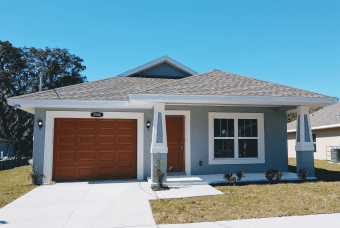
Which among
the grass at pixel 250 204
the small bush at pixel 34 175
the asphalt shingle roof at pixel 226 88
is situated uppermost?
the asphalt shingle roof at pixel 226 88

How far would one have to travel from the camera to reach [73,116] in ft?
28.7

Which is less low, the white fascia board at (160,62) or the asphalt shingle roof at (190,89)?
the white fascia board at (160,62)

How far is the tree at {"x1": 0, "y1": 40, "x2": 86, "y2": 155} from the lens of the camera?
2800 cm

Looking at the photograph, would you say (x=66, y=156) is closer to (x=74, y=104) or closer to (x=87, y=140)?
(x=87, y=140)

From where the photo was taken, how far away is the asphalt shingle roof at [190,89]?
767cm

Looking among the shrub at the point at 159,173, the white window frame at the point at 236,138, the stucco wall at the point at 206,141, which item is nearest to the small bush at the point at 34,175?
the stucco wall at the point at 206,141

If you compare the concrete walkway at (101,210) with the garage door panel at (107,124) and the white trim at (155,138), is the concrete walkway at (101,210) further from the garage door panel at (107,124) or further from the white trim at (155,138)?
the garage door panel at (107,124)

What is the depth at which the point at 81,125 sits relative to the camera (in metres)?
8.91

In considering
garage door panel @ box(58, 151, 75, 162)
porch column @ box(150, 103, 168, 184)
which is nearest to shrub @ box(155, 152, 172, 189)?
porch column @ box(150, 103, 168, 184)

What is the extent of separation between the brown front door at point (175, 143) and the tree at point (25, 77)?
23003 mm

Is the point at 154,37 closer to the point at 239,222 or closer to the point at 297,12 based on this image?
the point at 297,12

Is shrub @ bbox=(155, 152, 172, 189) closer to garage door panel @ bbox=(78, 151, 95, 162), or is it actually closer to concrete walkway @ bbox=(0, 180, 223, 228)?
concrete walkway @ bbox=(0, 180, 223, 228)

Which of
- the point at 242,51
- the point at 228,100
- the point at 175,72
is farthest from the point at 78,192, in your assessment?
the point at 242,51

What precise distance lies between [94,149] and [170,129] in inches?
114
